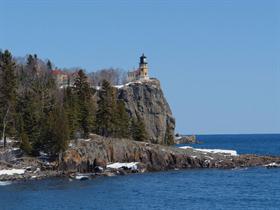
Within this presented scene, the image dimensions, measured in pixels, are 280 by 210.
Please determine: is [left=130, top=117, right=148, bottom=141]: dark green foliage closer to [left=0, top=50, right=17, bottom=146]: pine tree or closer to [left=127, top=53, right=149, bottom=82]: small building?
[left=0, top=50, right=17, bottom=146]: pine tree

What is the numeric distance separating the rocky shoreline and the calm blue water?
5.12 meters

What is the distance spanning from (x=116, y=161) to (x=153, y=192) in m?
28.8

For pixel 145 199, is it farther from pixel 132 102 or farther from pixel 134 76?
pixel 134 76

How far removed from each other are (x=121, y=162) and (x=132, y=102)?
7575 centimetres

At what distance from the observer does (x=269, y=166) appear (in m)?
105

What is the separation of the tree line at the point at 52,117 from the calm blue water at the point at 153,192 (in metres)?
13.2

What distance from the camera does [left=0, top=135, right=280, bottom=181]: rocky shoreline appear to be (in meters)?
88.2

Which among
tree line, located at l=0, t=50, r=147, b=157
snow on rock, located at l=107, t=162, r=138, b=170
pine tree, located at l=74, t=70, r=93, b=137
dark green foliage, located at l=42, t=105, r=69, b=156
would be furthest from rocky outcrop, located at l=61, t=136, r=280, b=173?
pine tree, located at l=74, t=70, r=93, b=137

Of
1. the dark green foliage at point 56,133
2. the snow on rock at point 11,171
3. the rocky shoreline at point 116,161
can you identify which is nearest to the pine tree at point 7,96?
the dark green foliage at point 56,133

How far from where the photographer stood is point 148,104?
17650 centimetres

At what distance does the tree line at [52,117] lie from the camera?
9350 cm

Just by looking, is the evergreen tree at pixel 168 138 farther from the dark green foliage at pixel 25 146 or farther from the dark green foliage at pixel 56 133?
the dark green foliage at pixel 25 146

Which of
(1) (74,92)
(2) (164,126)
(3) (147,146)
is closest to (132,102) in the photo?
(2) (164,126)

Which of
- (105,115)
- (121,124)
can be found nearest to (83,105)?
(105,115)
